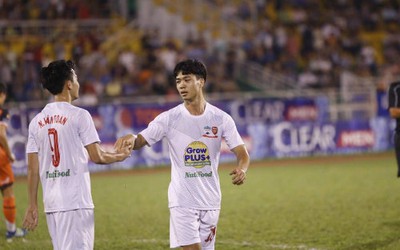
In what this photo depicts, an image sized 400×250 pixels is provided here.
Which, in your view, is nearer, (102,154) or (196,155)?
(102,154)

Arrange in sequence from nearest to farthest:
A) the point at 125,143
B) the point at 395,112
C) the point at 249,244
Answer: the point at 125,143 → the point at 249,244 → the point at 395,112

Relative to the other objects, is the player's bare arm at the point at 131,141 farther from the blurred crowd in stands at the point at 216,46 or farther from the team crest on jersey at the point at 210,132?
the blurred crowd in stands at the point at 216,46

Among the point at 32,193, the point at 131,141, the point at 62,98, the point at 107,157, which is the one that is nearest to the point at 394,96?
the point at 131,141

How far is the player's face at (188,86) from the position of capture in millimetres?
6508

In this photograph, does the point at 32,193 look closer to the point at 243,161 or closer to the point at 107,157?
the point at 107,157

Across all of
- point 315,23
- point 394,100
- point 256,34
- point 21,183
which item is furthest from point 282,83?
point 394,100

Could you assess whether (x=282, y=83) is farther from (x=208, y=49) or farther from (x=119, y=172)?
(x=119, y=172)

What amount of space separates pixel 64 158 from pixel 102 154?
315 millimetres

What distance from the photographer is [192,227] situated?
632 centimetres

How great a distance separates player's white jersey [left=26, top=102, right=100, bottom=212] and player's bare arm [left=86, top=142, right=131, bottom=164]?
0.05 meters

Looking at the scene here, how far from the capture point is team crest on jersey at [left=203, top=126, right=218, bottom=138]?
21.4 ft

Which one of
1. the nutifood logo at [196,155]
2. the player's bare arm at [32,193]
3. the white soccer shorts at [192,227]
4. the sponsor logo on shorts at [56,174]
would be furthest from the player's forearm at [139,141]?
the player's bare arm at [32,193]

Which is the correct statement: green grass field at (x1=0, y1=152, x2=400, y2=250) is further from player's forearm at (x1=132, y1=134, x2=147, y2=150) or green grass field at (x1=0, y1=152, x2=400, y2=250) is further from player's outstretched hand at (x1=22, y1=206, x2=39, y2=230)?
player's outstretched hand at (x1=22, y1=206, x2=39, y2=230)

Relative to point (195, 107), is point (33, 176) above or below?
below
